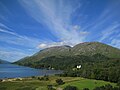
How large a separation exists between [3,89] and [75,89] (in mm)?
41885

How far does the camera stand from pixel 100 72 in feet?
566

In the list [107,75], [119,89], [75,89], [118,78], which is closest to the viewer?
[119,89]

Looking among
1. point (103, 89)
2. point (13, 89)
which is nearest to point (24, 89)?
point (13, 89)

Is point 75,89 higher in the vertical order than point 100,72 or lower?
lower

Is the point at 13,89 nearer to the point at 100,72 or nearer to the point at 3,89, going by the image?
the point at 3,89

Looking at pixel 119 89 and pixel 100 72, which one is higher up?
pixel 100 72

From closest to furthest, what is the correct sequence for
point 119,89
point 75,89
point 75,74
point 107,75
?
1. point 119,89
2. point 75,89
3. point 107,75
4. point 75,74

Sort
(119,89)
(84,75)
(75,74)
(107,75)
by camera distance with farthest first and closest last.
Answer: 1. (75,74)
2. (84,75)
3. (107,75)
4. (119,89)

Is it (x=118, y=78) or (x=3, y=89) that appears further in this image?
(x=118, y=78)

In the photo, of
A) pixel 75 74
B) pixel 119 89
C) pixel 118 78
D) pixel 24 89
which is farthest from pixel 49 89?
pixel 75 74

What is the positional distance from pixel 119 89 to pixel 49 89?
1499 inches

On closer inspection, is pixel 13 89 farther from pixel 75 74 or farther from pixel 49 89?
pixel 75 74

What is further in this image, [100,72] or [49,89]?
→ [100,72]

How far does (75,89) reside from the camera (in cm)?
10938
